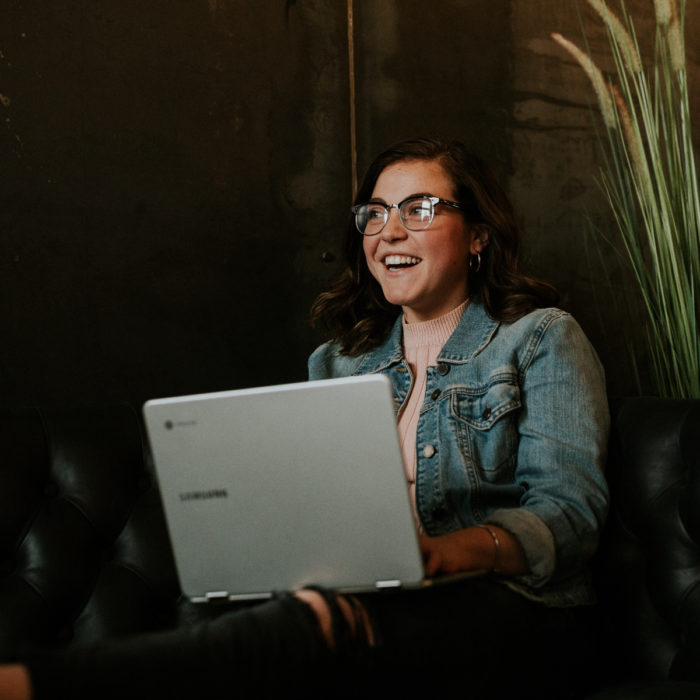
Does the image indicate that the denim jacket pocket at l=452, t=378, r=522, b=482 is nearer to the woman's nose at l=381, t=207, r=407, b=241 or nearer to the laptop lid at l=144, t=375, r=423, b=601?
the woman's nose at l=381, t=207, r=407, b=241

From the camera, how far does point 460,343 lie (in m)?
1.75

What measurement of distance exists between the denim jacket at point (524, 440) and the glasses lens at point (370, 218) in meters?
0.29

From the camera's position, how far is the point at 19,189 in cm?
194

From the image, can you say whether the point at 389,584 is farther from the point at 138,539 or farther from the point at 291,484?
the point at 138,539

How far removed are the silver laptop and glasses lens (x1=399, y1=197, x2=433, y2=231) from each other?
33.2 inches

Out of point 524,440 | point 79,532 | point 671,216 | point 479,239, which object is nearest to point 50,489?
point 79,532

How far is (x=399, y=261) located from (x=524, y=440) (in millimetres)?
492

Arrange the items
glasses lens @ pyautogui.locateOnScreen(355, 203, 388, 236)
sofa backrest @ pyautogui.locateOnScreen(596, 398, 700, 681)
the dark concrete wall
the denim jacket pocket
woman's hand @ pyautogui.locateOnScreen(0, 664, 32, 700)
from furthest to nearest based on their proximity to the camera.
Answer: the dark concrete wall, glasses lens @ pyautogui.locateOnScreen(355, 203, 388, 236), the denim jacket pocket, sofa backrest @ pyautogui.locateOnScreen(596, 398, 700, 681), woman's hand @ pyautogui.locateOnScreen(0, 664, 32, 700)

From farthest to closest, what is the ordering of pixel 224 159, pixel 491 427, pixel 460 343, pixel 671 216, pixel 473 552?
pixel 224 159
pixel 671 216
pixel 460 343
pixel 491 427
pixel 473 552

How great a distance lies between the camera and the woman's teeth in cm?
181

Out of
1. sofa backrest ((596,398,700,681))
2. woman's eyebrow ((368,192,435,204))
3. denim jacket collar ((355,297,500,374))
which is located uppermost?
woman's eyebrow ((368,192,435,204))

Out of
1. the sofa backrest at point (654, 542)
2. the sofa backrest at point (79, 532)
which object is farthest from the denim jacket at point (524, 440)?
the sofa backrest at point (79, 532)

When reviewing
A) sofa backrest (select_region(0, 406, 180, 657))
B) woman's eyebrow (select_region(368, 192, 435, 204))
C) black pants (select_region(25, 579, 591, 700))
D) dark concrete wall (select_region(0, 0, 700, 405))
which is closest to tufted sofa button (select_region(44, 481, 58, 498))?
sofa backrest (select_region(0, 406, 180, 657))

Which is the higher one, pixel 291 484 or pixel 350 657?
pixel 291 484
